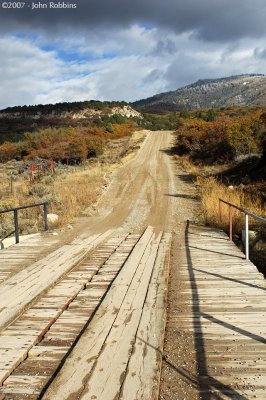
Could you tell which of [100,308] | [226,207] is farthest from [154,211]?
[100,308]

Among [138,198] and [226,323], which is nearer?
[226,323]

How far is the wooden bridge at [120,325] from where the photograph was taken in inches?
132

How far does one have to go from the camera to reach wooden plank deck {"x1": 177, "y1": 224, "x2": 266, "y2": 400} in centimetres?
336

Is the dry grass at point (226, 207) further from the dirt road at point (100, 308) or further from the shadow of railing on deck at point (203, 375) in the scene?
the shadow of railing on deck at point (203, 375)

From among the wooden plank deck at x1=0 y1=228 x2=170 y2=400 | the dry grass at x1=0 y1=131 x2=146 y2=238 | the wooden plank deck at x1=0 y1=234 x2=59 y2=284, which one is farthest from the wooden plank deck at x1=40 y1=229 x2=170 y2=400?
the dry grass at x1=0 y1=131 x2=146 y2=238

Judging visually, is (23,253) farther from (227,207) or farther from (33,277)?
(227,207)

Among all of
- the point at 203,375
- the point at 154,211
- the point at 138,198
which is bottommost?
the point at 203,375

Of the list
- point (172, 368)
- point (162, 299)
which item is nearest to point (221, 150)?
point (162, 299)

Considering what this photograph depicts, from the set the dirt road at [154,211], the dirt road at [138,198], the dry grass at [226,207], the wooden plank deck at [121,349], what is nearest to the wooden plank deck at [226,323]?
the dirt road at [154,211]

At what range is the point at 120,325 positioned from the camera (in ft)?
14.8

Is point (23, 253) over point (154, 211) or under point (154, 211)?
under

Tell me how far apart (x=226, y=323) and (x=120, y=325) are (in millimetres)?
1145

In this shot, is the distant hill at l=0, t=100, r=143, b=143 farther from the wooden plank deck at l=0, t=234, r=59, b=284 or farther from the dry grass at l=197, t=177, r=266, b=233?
the wooden plank deck at l=0, t=234, r=59, b=284

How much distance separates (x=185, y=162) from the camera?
95.9 feet
